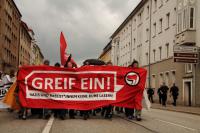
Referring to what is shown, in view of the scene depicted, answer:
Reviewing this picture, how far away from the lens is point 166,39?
4381 centimetres

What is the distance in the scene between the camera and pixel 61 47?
16.5 m

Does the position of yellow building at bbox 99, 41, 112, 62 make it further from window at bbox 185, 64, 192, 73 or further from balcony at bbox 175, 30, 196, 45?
balcony at bbox 175, 30, 196, 45

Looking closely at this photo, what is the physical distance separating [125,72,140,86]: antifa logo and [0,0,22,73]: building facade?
4807 centimetres

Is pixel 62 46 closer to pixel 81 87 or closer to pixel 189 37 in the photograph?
pixel 81 87

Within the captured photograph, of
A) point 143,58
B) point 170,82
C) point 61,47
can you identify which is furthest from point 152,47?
point 61,47

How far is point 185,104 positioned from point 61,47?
22.0m

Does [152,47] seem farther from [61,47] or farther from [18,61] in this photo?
[18,61]

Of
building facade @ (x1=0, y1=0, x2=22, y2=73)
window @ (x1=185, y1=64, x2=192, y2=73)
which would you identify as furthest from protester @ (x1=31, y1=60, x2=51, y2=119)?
building facade @ (x1=0, y1=0, x2=22, y2=73)

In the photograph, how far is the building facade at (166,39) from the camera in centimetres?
3472

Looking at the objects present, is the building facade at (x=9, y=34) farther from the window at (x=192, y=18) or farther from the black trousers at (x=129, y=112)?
the black trousers at (x=129, y=112)

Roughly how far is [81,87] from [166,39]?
1194 inches

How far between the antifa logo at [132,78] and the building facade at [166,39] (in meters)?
19.6

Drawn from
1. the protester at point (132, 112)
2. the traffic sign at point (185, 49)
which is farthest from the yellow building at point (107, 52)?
the protester at point (132, 112)

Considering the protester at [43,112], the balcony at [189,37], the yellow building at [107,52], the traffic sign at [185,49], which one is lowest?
the protester at [43,112]
